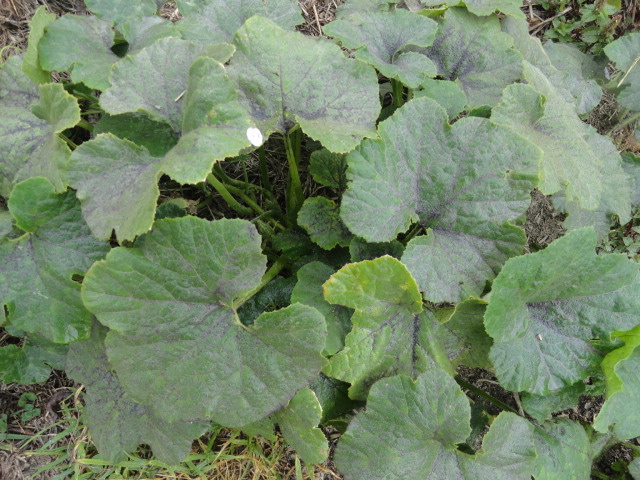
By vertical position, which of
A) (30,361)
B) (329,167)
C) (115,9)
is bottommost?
(30,361)

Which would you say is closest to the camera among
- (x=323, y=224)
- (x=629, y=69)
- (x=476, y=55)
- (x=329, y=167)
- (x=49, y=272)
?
(x=49, y=272)

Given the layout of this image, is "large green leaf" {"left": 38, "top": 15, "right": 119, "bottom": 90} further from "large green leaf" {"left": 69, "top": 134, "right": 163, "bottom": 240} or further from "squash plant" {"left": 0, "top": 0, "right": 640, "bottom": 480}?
"large green leaf" {"left": 69, "top": 134, "right": 163, "bottom": 240}

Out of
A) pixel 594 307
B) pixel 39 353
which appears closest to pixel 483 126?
pixel 594 307

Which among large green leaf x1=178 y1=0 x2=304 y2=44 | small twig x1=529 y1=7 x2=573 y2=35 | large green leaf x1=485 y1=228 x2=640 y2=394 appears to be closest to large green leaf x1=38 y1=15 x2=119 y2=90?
large green leaf x1=178 y1=0 x2=304 y2=44

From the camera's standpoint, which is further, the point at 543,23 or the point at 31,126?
the point at 543,23

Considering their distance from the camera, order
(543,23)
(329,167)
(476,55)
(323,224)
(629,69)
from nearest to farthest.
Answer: (323,224) < (329,167) < (476,55) < (629,69) < (543,23)

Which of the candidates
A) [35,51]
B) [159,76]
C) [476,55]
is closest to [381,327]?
[159,76]

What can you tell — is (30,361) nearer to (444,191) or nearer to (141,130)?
(141,130)

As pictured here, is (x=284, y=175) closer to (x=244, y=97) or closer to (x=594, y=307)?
(x=244, y=97)
